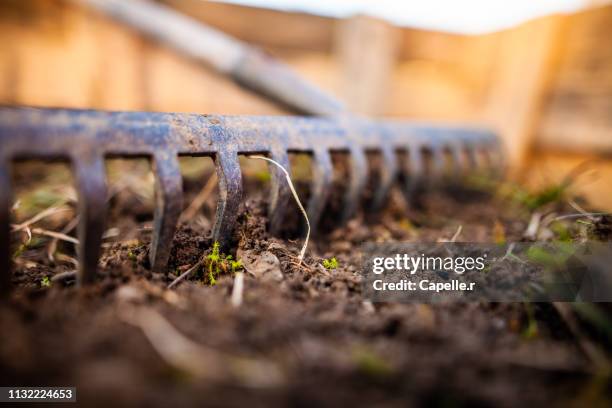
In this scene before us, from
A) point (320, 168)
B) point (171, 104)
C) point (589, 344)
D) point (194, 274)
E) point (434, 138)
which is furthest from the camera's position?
point (171, 104)

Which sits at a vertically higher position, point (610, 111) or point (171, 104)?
point (171, 104)

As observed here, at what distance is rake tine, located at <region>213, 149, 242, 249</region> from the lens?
129cm

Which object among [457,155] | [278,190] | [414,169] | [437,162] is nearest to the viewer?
[278,190]

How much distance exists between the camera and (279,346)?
32.9 inches

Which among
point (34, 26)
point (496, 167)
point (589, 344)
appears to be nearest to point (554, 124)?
point (496, 167)

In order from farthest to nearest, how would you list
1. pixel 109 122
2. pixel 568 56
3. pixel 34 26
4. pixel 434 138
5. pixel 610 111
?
pixel 34 26, pixel 568 56, pixel 610 111, pixel 434 138, pixel 109 122

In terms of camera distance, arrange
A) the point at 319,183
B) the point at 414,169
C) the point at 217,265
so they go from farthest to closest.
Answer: the point at 414,169 → the point at 319,183 → the point at 217,265

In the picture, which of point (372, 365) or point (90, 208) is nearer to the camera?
point (372, 365)

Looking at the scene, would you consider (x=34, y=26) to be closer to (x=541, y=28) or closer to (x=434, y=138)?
(x=434, y=138)

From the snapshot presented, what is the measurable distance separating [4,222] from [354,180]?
132cm

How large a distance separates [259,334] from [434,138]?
6.10ft

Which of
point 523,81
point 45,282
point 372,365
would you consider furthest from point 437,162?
point 45,282

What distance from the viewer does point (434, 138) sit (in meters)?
2.33

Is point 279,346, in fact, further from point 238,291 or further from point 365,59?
point 365,59
